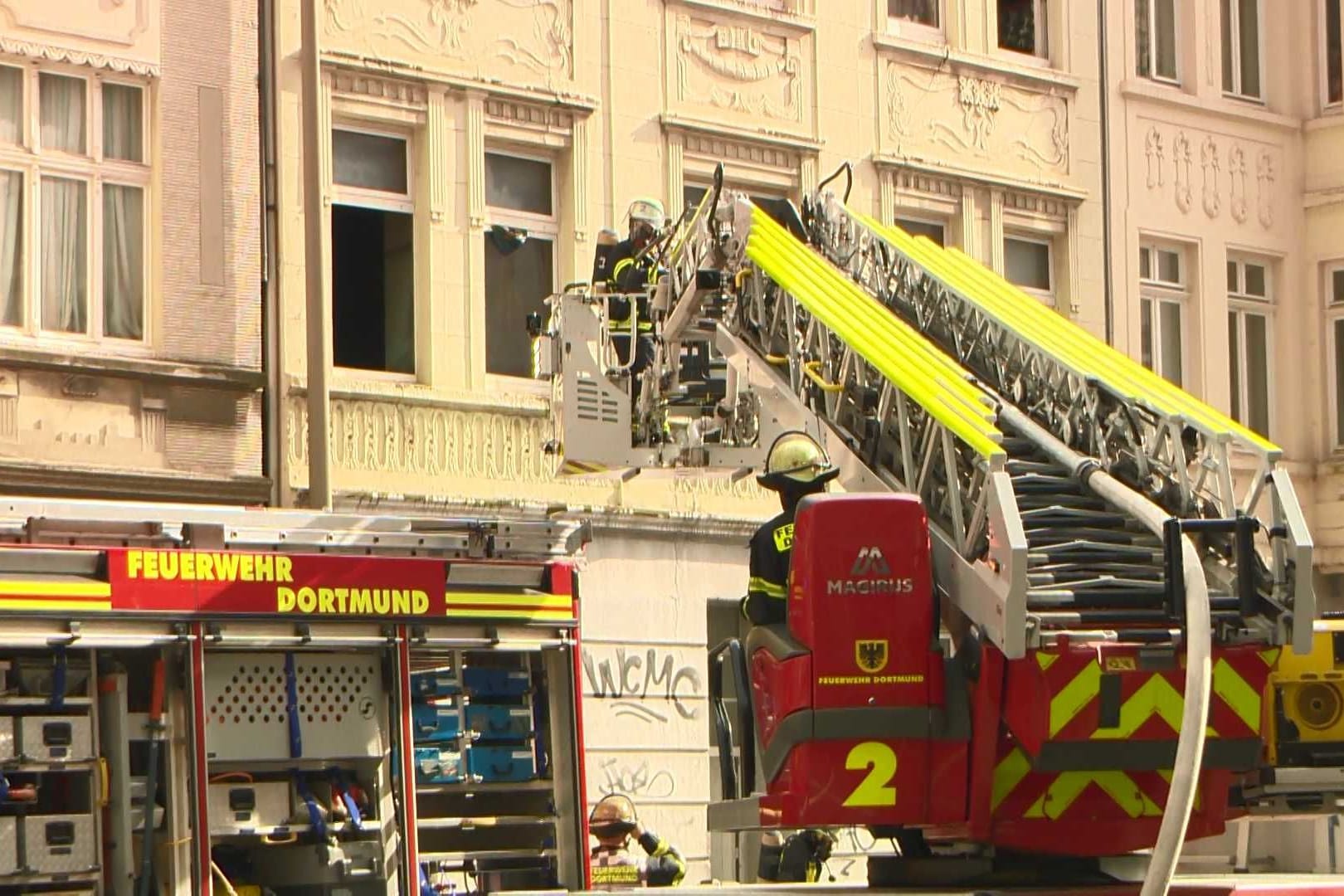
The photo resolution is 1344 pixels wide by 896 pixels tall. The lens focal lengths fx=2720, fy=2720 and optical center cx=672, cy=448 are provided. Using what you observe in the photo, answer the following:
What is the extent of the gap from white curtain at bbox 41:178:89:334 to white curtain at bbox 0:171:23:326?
177 millimetres

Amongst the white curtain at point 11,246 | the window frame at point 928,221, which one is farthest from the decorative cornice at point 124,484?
the window frame at point 928,221

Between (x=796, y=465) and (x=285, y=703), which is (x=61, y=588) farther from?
(x=796, y=465)

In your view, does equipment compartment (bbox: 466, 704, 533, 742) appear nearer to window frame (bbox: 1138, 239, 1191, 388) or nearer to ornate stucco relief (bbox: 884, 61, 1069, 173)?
ornate stucco relief (bbox: 884, 61, 1069, 173)

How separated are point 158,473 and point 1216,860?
7408 mm

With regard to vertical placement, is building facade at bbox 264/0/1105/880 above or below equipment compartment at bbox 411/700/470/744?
above

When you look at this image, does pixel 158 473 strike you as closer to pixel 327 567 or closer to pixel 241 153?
pixel 241 153

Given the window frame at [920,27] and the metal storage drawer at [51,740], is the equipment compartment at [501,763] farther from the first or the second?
the window frame at [920,27]

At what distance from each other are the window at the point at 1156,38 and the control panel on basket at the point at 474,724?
14.0 meters

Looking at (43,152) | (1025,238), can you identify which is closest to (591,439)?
(43,152)

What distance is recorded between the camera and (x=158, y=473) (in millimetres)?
17672

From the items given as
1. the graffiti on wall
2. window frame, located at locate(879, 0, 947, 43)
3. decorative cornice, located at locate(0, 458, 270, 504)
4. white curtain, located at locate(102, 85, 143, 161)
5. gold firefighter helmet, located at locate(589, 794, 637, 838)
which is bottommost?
the graffiti on wall

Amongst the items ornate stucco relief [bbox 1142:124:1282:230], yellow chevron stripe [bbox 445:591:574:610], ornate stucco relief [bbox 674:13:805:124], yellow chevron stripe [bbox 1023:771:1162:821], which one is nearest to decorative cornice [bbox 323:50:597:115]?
ornate stucco relief [bbox 674:13:805:124]

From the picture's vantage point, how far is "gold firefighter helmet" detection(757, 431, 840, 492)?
9969 mm

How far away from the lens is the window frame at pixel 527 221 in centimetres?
2009
